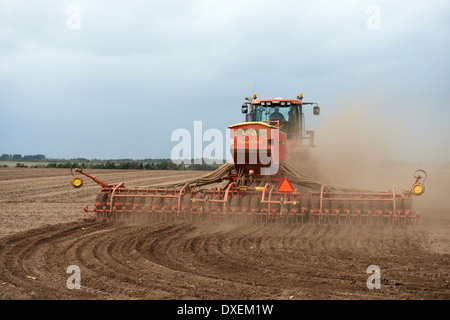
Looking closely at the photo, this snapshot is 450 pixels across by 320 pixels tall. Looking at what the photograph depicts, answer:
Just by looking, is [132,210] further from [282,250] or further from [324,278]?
[324,278]

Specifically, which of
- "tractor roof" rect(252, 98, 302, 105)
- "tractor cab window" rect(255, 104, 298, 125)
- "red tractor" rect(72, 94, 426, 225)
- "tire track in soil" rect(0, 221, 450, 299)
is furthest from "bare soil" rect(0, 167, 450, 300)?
"tractor roof" rect(252, 98, 302, 105)

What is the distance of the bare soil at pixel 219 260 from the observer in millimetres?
5512

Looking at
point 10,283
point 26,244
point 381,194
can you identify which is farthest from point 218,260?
point 381,194

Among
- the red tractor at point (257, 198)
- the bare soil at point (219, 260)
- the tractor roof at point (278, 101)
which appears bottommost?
the bare soil at point (219, 260)

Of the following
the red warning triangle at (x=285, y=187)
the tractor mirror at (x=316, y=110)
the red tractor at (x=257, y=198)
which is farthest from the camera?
the tractor mirror at (x=316, y=110)

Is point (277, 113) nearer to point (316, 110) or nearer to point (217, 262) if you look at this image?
point (316, 110)

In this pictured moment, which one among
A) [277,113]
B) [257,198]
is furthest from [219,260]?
[277,113]

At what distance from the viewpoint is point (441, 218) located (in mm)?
12234

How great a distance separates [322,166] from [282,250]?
8604mm

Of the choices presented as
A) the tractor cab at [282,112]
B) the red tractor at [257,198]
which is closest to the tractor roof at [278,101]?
the tractor cab at [282,112]

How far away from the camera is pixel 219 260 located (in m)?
7.14

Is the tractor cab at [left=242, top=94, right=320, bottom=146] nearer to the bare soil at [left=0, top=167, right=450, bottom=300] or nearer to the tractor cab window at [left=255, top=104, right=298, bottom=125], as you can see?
the tractor cab window at [left=255, top=104, right=298, bottom=125]

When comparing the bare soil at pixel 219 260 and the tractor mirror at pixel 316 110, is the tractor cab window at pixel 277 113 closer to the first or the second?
the tractor mirror at pixel 316 110
